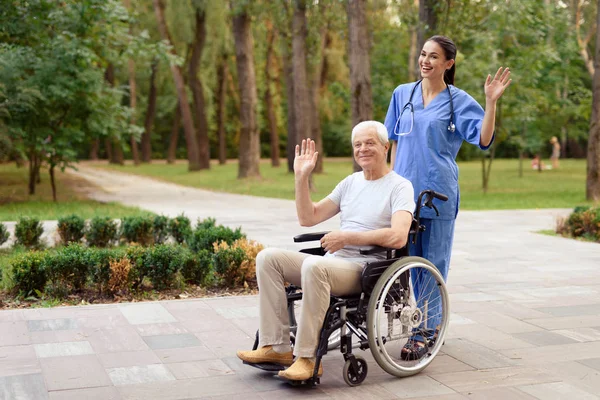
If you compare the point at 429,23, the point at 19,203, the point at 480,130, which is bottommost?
the point at 19,203

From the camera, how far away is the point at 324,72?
121 feet

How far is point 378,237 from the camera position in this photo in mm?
4289

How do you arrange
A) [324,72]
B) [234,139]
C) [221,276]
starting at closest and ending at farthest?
[221,276], [324,72], [234,139]

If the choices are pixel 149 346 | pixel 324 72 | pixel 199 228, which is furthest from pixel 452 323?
pixel 324 72

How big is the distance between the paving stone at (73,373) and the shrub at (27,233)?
15.0ft

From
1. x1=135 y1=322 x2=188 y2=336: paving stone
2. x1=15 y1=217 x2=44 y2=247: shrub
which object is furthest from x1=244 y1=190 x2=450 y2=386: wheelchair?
x1=15 y1=217 x2=44 y2=247: shrub

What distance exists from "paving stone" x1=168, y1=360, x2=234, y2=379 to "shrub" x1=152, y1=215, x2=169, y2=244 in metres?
4.45

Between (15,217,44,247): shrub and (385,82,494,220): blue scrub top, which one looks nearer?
(385,82,494,220): blue scrub top

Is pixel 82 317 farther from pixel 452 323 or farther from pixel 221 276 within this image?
pixel 452 323

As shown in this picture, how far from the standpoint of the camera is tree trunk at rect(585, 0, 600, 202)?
51.4ft

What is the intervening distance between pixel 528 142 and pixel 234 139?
84.2ft

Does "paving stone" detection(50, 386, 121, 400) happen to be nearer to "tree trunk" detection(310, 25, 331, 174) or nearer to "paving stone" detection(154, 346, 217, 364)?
"paving stone" detection(154, 346, 217, 364)

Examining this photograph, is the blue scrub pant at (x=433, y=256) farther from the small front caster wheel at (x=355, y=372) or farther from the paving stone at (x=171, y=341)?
the paving stone at (x=171, y=341)

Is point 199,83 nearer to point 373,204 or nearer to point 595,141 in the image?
point 595,141
